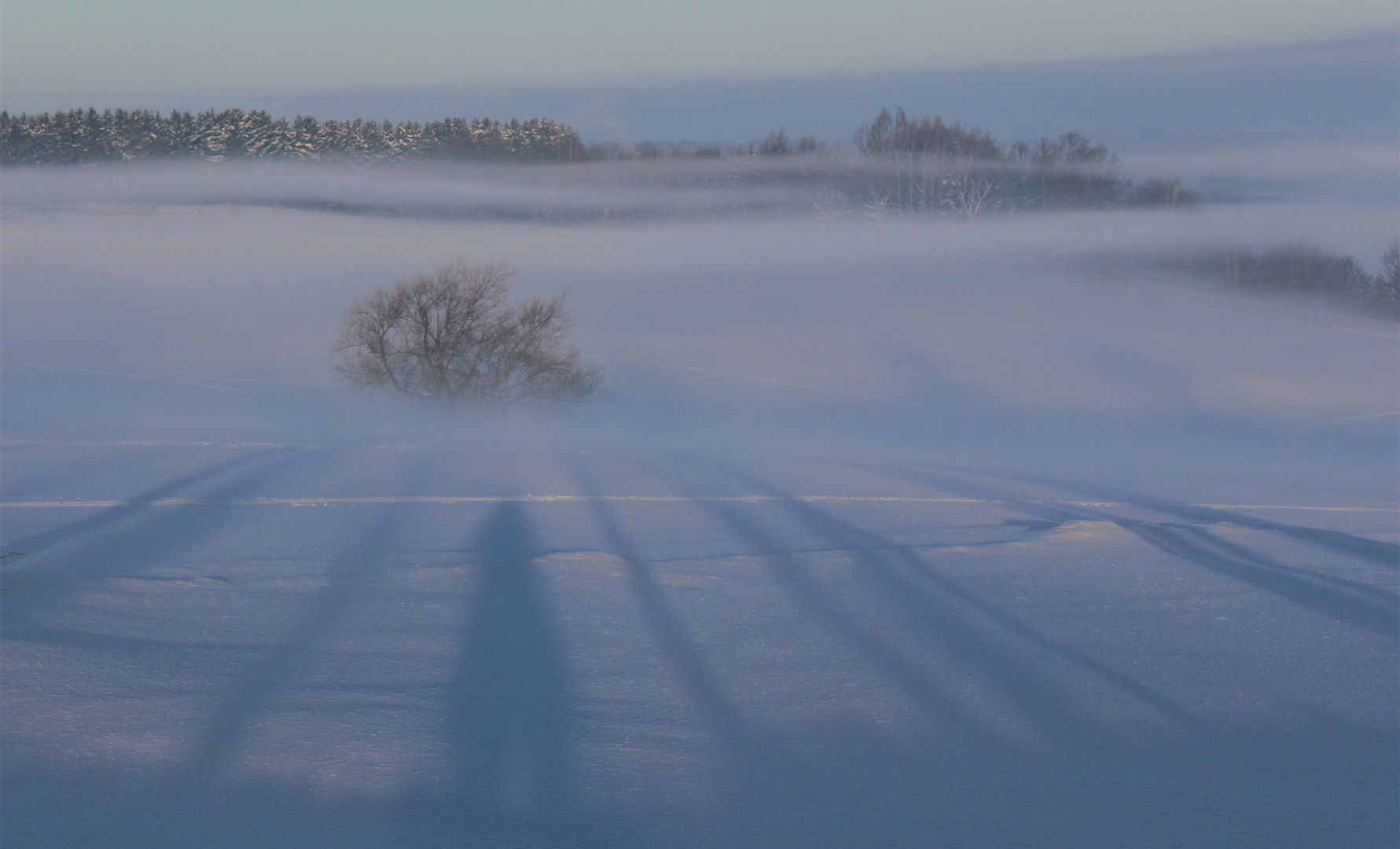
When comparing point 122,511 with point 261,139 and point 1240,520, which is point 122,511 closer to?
point 1240,520

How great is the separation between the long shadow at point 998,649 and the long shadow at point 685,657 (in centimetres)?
142

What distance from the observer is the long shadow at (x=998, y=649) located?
14.8ft

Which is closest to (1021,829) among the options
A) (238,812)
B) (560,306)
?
(238,812)

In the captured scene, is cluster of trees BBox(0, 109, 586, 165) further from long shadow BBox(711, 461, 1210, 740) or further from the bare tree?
long shadow BBox(711, 461, 1210, 740)

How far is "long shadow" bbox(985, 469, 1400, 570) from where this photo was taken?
335 inches

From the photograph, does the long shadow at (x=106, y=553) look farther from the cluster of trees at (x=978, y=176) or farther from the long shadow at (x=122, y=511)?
the cluster of trees at (x=978, y=176)

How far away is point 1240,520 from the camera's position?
12023mm

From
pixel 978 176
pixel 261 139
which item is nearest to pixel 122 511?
pixel 261 139

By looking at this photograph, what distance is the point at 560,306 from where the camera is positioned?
3111 centimetres

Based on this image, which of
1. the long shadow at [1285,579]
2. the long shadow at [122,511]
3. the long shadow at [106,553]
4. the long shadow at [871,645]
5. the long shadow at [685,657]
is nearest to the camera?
the long shadow at [685,657]

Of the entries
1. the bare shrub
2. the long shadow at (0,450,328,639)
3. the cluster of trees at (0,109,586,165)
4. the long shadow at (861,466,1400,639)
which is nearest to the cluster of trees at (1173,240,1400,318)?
the bare shrub

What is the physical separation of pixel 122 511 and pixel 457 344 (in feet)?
65.0

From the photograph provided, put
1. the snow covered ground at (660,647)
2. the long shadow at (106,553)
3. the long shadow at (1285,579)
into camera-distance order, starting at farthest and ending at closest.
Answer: the long shadow at (1285,579)
the long shadow at (106,553)
the snow covered ground at (660,647)

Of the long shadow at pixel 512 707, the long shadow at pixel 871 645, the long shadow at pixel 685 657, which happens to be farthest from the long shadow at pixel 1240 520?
the long shadow at pixel 512 707
